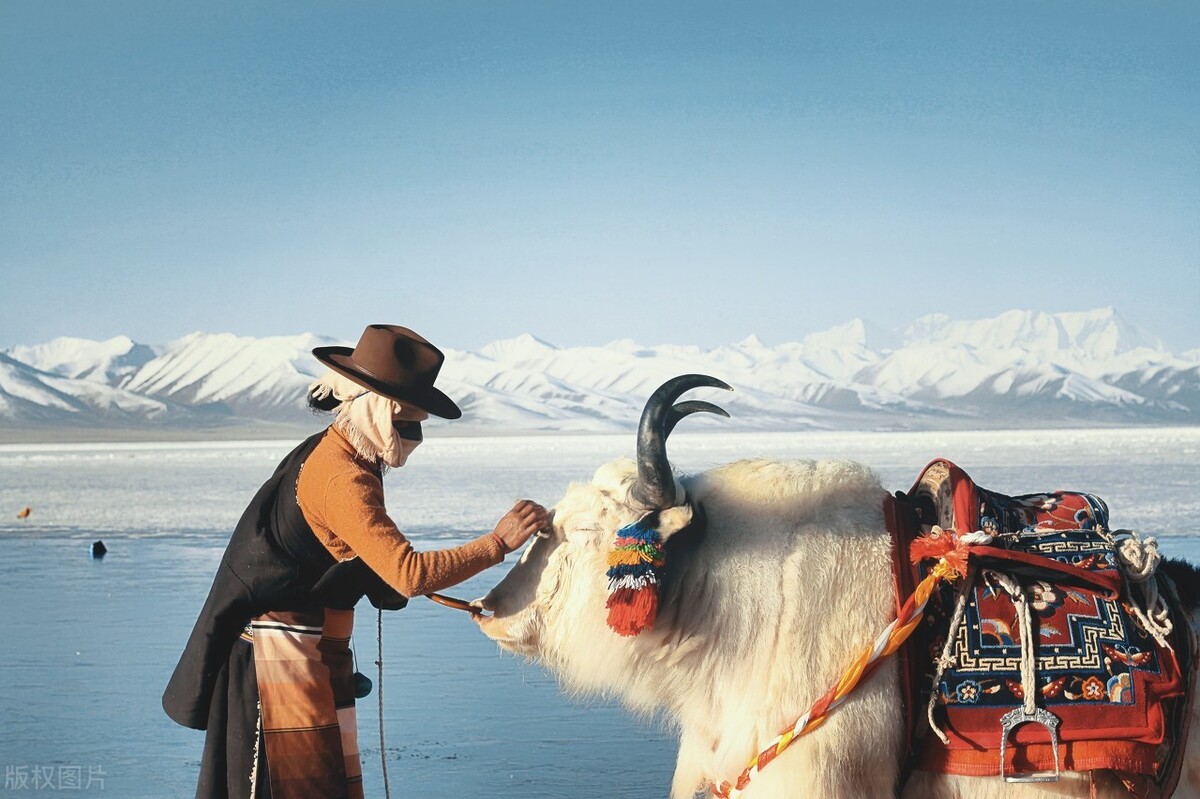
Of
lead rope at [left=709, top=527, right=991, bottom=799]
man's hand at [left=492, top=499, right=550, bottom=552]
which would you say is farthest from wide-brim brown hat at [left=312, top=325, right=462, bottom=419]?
lead rope at [left=709, top=527, right=991, bottom=799]

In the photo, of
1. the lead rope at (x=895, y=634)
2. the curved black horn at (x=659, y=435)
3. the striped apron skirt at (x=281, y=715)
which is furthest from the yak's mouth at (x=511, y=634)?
the lead rope at (x=895, y=634)

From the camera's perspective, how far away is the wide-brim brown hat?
2.95m

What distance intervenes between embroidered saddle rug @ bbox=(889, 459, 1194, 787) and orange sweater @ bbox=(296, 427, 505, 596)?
3.55 ft

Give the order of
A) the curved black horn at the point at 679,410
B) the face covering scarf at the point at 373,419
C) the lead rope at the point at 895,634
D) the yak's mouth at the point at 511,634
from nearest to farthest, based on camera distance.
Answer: the lead rope at the point at 895,634, the curved black horn at the point at 679,410, the face covering scarf at the point at 373,419, the yak's mouth at the point at 511,634

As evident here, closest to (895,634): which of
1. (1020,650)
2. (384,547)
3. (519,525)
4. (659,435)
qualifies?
(1020,650)

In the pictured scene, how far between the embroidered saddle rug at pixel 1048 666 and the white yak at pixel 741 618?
7cm

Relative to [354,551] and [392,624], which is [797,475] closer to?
[354,551]

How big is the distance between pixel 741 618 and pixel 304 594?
1.10m

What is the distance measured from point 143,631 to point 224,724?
16.5ft

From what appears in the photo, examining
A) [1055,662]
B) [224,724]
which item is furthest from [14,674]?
[1055,662]

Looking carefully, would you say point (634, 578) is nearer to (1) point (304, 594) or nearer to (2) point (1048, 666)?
(1) point (304, 594)

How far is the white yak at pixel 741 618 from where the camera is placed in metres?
2.79

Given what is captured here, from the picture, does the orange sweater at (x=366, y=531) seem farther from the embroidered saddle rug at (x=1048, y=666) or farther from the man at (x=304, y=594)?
the embroidered saddle rug at (x=1048, y=666)

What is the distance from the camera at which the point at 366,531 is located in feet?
9.11
